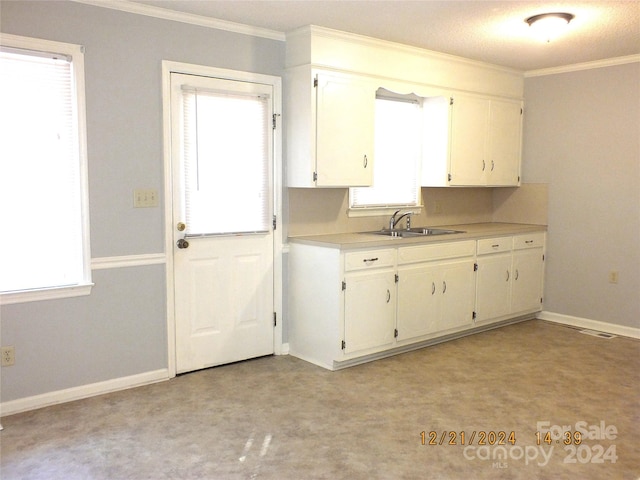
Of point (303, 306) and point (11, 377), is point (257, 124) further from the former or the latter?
point (11, 377)

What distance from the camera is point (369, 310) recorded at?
13.5 ft

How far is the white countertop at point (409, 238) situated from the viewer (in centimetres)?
404

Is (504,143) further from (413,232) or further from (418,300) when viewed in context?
(418,300)

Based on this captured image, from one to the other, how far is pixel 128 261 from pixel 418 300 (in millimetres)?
2092

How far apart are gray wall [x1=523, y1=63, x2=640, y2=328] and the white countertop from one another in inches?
14.5

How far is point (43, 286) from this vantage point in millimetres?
3316

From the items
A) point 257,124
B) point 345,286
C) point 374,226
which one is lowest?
point 345,286

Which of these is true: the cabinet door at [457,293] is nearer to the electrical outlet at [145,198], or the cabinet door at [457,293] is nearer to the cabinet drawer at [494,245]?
the cabinet drawer at [494,245]

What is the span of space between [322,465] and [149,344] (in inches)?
60.0

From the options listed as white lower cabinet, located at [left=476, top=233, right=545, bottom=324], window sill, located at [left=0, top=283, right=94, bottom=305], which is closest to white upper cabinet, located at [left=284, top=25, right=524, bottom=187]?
white lower cabinet, located at [left=476, top=233, right=545, bottom=324]

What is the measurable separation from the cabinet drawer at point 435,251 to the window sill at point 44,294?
2.12 m

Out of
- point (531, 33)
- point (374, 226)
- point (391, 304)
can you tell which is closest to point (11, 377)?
point (391, 304)

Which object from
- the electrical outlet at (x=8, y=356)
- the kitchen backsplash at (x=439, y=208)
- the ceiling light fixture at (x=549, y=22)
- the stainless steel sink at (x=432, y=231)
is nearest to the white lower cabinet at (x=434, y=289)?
the stainless steel sink at (x=432, y=231)

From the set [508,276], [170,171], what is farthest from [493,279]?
[170,171]
